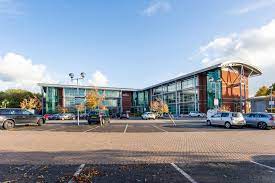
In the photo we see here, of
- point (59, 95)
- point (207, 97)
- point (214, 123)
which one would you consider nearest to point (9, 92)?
point (59, 95)

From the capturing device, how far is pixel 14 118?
87.2 feet

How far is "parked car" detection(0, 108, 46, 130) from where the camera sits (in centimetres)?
2577

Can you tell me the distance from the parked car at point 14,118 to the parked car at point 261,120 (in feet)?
68.1

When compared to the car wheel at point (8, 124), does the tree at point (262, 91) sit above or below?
above

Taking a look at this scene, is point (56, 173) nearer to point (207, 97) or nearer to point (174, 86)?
point (207, 97)

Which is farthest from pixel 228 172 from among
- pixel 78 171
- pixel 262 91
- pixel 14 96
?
pixel 14 96

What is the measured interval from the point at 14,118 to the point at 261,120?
22.3 m

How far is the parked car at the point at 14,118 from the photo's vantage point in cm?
2577

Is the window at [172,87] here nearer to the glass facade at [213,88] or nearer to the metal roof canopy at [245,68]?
the glass facade at [213,88]

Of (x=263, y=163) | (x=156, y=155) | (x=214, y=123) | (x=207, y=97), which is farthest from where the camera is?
(x=207, y=97)

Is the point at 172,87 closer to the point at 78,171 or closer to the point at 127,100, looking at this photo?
the point at 127,100

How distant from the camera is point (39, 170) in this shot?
8211 mm

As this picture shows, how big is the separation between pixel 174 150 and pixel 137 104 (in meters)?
94.6

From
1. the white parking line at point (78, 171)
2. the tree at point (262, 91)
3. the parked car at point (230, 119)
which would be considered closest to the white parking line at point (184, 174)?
the white parking line at point (78, 171)
